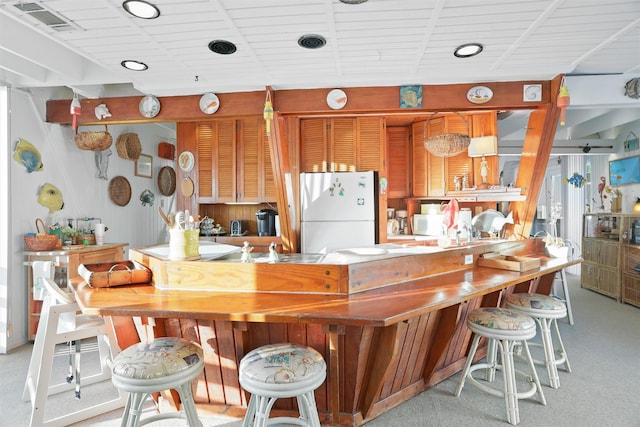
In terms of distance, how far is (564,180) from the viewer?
7.30m

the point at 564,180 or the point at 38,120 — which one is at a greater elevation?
the point at 38,120

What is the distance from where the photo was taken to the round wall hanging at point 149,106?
145 inches

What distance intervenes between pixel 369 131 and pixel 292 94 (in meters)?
1.63

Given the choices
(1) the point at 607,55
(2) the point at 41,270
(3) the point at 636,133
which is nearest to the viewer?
(1) the point at 607,55

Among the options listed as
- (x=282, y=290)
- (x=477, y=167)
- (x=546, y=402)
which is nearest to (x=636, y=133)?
(x=477, y=167)

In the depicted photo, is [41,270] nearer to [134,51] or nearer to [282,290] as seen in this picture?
[134,51]

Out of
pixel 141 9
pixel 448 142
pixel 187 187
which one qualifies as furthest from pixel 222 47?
pixel 187 187

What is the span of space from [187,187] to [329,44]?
9.98 feet

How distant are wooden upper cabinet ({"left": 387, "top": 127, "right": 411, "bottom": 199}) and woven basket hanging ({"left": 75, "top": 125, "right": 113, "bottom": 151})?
3743 millimetres

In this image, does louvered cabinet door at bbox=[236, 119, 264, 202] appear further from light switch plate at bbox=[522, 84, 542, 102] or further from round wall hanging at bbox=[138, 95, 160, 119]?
light switch plate at bbox=[522, 84, 542, 102]

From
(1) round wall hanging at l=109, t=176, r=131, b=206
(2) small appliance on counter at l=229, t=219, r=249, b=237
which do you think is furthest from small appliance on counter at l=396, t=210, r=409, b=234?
(1) round wall hanging at l=109, t=176, r=131, b=206

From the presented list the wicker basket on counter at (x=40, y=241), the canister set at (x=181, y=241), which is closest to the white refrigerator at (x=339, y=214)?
the canister set at (x=181, y=241)

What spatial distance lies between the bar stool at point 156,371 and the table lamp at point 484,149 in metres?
4.16

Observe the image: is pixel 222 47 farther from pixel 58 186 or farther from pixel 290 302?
pixel 58 186
